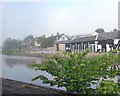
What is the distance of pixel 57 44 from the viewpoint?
124ft

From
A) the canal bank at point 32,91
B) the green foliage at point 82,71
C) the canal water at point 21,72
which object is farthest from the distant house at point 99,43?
the green foliage at point 82,71

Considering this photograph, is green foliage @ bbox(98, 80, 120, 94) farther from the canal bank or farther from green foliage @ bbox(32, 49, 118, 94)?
the canal bank

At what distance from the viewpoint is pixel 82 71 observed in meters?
3.29

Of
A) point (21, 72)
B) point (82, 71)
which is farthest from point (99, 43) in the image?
point (82, 71)

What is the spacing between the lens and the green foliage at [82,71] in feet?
10.7

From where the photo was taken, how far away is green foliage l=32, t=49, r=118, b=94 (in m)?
3.27

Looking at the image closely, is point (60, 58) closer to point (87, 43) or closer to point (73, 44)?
point (87, 43)

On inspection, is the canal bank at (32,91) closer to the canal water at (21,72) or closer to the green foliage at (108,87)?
the canal water at (21,72)

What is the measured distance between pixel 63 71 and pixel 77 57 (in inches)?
11.0

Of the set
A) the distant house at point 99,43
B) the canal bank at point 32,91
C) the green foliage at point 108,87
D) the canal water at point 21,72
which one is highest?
the distant house at point 99,43

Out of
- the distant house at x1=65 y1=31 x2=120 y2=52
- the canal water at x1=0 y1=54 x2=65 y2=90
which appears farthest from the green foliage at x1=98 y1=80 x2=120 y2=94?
the distant house at x1=65 y1=31 x2=120 y2=52

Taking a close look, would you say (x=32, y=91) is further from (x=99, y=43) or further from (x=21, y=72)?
(x=99, y=43)

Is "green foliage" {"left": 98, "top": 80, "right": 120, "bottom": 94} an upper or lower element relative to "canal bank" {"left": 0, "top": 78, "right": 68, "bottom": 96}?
upper

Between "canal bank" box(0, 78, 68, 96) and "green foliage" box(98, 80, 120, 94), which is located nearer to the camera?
"green foliage" box(98, 80, 120, 94)
